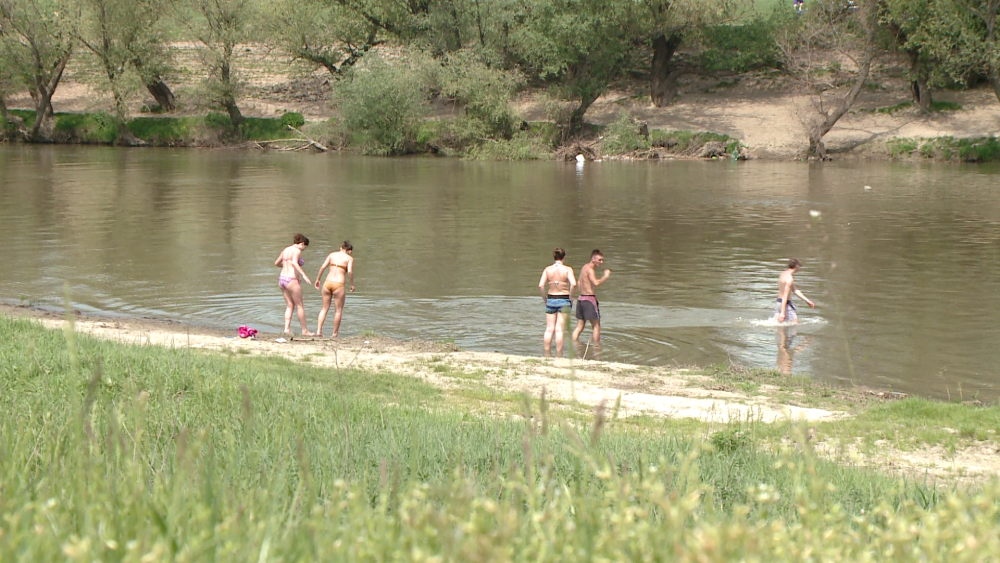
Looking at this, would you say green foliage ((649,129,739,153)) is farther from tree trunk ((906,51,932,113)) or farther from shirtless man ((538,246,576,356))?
shirtless man ((538,246,576,356))

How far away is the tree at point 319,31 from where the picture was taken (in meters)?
63.2

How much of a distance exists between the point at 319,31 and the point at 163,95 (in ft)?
40.1

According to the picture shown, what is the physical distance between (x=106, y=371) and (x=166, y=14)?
5900 cm

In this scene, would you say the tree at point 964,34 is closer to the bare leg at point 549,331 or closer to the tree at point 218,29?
the tree at point 218,29

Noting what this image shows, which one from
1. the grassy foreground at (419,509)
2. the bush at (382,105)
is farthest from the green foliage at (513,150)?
the grassy foreground at (419,509)

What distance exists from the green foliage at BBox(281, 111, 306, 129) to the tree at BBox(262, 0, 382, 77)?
3.60m

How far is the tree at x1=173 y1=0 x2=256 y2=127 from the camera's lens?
203 ft

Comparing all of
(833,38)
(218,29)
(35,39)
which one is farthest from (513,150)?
(35,39)

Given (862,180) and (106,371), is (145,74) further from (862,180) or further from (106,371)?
(106,371)

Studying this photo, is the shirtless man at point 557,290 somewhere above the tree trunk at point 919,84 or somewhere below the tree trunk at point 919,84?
below

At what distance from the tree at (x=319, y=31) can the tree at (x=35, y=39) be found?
11.8 m

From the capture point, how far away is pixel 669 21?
6003 cm

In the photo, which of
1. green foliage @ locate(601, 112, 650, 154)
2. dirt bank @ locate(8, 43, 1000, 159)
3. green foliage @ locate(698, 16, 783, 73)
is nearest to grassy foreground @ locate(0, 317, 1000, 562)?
green foliage @ locate(601, 112, 650, 154)

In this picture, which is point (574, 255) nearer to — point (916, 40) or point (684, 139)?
point (684, 139)
